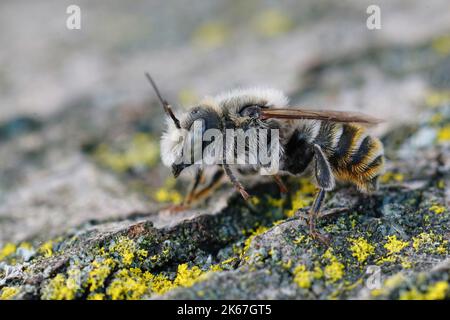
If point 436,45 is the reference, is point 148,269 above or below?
below

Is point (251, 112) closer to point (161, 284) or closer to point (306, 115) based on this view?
point (306, 115)

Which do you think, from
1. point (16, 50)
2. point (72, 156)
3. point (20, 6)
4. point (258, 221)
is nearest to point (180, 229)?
point (258, 221)

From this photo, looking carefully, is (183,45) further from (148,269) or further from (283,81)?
(148,269)

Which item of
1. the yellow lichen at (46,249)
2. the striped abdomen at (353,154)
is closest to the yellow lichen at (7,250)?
the yellow lichen at (46,249)

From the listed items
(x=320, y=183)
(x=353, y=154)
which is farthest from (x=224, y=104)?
(x=353, y=154)

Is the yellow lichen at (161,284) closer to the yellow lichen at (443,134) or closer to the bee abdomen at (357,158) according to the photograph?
the bee abdomen at (357,158)

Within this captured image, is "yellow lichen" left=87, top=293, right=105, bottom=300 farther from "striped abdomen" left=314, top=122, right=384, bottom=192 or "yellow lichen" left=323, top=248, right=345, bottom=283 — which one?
"striped abdomen" left=314, top=122, right=384, bottom=192
